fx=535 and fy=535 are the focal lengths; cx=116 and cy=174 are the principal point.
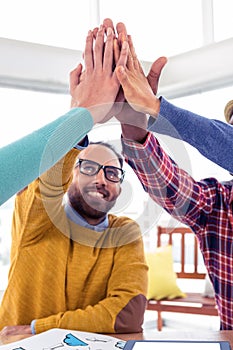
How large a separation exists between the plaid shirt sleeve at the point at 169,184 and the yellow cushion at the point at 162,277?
1.96m

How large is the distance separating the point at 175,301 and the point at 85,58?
2.41 m

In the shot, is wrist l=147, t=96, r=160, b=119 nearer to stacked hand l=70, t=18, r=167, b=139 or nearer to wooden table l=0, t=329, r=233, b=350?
stacked hand l=70, t=18, r=167, b=139

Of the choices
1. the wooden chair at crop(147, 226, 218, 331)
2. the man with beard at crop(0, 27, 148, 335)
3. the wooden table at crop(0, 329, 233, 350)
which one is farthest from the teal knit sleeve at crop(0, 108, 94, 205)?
the wooden chair at crop(147, 226, 218, 331)

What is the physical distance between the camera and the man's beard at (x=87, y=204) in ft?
2.91

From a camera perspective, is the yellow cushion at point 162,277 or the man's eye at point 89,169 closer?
the man's eye at point 89,169

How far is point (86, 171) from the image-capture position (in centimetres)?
91

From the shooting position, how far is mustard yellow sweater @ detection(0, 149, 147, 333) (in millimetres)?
1171

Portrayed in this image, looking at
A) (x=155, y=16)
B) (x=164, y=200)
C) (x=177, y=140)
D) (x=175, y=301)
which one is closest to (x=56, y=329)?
(x=164, y=200)

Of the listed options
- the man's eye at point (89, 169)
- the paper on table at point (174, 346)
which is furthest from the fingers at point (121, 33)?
the paper on table at point (174, 346)

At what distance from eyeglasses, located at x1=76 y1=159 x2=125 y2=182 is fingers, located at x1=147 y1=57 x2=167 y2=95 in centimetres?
18

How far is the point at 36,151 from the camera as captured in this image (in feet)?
2.24

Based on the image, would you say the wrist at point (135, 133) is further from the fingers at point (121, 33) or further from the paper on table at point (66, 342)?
the paper on table at point (66, 342)

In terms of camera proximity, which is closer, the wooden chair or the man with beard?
the man with beard

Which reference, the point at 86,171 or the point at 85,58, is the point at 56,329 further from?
the point at 85,58
